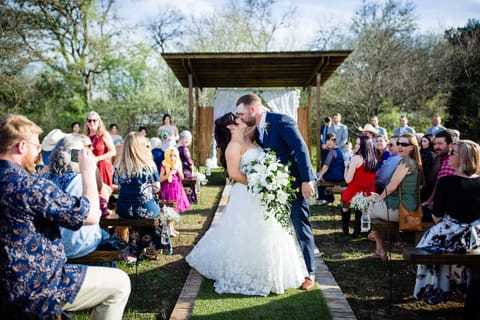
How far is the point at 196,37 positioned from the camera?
28828 millimetres

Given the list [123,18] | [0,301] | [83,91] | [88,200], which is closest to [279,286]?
[88,200]

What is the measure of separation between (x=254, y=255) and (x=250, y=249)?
78 mm

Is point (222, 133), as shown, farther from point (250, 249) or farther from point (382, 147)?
point (382, 147)

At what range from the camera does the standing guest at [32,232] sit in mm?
2377

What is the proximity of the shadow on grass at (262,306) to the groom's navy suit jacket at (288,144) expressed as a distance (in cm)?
123

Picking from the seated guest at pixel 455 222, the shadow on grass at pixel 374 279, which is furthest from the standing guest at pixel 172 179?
the seated guest at pixel 455 222

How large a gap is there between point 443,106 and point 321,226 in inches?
703

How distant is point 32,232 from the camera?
243cm

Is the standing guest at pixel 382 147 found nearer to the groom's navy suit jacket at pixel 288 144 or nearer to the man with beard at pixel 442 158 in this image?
the man with beard at pixel 442 158

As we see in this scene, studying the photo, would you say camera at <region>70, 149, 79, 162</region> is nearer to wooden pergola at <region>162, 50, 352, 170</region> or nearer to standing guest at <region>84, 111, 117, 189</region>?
standing guest at <region>84, 111, 117, 189</region>

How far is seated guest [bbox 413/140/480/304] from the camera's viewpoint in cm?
372

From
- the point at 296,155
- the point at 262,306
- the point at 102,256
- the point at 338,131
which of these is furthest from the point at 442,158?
the point at 338,131

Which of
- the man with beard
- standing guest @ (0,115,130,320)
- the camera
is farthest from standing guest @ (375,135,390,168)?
standing guest @ (0,115,130,320)

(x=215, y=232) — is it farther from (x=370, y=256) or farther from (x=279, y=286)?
(x=370, y=256)
